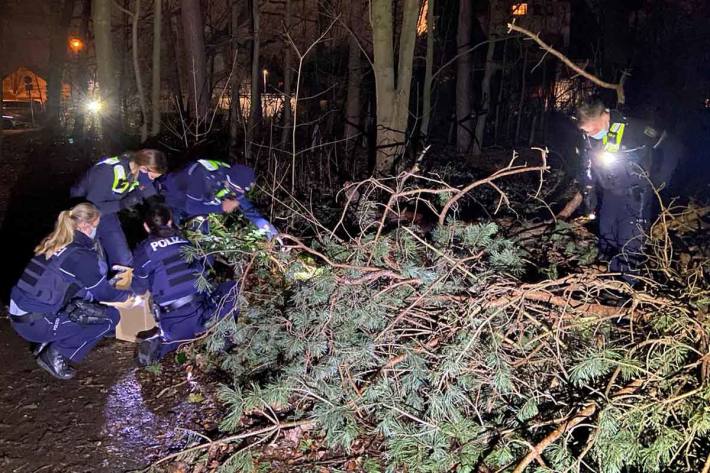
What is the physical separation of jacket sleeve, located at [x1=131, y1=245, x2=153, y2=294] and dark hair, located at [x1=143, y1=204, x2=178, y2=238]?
0.54 feet

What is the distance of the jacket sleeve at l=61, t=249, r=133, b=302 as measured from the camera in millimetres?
3889

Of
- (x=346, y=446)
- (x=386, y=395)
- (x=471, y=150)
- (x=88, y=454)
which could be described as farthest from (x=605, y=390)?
(x=471, y=150)

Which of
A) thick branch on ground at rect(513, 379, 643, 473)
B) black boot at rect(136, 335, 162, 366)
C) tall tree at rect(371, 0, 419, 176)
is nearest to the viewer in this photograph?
thick branch on ground at rect(513, 379, 643, 473)

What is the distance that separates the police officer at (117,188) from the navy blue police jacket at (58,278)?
0.92m

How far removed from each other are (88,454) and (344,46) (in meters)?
12.0

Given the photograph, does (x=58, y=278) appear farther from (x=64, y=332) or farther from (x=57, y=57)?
(x=57, y=57)

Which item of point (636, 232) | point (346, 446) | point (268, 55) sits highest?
point (268, 55)

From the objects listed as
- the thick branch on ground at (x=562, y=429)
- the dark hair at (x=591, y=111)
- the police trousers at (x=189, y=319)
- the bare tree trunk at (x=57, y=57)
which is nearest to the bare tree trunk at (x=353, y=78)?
the dark hair at (x=591, y=111)

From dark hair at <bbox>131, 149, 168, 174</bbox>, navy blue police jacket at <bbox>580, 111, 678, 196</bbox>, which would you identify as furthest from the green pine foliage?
dark hair at <bbox>131, 149, 168, 174</bbox>

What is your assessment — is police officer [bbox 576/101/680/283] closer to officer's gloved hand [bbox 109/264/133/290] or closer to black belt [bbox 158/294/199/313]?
black belt [bbox 158/294/199/313]

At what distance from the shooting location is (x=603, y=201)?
443cm

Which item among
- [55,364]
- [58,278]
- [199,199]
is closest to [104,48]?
[199,199]

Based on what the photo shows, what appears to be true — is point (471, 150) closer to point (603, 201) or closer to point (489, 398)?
point (603, 201)

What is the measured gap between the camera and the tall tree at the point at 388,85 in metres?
6.43
